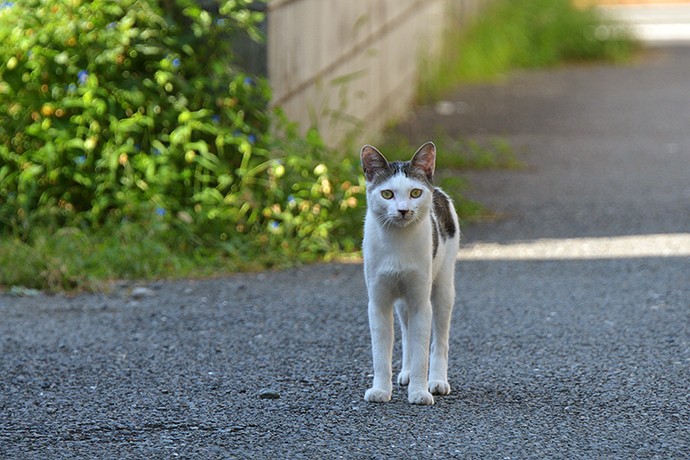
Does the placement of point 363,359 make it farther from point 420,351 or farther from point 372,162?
point 372,162

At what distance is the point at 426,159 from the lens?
418 cm

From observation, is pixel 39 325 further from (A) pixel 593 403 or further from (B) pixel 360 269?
(A) pixel 593 403

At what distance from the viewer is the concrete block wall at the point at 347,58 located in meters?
7.30

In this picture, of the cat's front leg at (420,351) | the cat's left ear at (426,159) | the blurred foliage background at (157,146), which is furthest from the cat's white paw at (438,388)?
the blurred foliage background at (157,146)

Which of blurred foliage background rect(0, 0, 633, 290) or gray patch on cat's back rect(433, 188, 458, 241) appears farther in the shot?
blurred foliage background rect(0, 0, 633, 290)

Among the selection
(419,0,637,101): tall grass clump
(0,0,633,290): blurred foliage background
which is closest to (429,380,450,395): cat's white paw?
(0,0,633,290): blurred foliage background

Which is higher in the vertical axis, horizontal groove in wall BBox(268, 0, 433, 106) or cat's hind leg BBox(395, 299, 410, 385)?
horizontal groove in wall BBox(268, 0, 433, 106)

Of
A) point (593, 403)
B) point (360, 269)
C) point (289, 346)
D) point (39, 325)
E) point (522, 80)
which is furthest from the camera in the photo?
point (522, 80)

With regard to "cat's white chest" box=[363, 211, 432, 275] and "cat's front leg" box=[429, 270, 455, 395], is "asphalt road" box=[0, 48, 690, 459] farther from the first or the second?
"cat's white chest" box=[363, 211, 432, 275]

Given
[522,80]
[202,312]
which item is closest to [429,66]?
[522,80]

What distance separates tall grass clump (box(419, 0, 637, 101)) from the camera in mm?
15531

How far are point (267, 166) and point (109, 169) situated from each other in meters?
0.92

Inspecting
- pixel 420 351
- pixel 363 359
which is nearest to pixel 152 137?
pixel 363 359

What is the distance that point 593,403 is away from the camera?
13.5 ft
